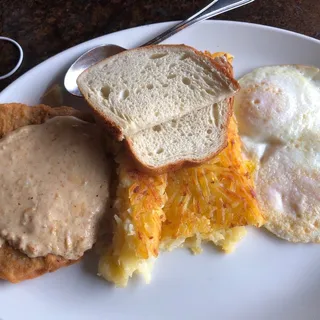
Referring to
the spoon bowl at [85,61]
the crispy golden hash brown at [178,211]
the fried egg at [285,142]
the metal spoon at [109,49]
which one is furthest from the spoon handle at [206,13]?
the crispy golden hash brown at [178,211]

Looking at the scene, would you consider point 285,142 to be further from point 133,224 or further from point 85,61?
point 85,61

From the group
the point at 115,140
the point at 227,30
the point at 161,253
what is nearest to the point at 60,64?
the point at 115,140

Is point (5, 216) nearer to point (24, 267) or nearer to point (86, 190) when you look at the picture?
point (24, 267)

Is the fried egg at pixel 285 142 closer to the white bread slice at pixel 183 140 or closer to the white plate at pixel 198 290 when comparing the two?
the white plate at pixel 198 290

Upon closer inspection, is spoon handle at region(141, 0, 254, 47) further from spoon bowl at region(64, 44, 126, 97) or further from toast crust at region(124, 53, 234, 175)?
toast crust at region(124, 53, 234, 175)

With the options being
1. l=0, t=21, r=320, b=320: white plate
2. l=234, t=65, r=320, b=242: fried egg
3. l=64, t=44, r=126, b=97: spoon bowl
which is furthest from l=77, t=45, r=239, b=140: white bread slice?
l=0, t=21, r=320, b=320: white plate
